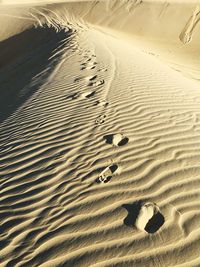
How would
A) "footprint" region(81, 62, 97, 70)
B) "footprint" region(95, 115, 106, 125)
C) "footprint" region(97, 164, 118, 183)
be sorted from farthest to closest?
"footprint" region(81, 62, 97, 70) < "footprint" region(95, 115, 106, 125) < "footprint" region(97, 164, 118, 183)

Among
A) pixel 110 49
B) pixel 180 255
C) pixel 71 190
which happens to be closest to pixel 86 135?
pixel 71 190

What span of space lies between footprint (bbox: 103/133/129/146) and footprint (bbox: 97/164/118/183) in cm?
57

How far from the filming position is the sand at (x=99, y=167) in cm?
297

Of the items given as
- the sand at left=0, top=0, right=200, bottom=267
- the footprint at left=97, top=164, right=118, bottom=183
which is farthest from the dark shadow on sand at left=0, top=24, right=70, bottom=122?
the footprint at left=97, top=164, right=118, bottom=183

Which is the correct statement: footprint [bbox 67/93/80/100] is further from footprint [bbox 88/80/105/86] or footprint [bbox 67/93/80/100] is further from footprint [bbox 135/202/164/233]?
footprint [bbox 135/202/164/233]

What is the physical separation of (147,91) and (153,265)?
4.39 meters

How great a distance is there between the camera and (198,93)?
23.6ft

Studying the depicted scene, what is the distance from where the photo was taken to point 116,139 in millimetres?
4594

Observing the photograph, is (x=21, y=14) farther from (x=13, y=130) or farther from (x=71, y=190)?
(x=71, y=190)

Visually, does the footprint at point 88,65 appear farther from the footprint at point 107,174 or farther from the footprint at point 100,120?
the footprint at point 107,174

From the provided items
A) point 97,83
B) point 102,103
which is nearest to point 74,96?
point 102,103

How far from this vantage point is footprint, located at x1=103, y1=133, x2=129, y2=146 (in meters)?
4.51

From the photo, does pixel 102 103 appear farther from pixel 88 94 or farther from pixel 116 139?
pixel 116 139

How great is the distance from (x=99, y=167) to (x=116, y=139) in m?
0.73
